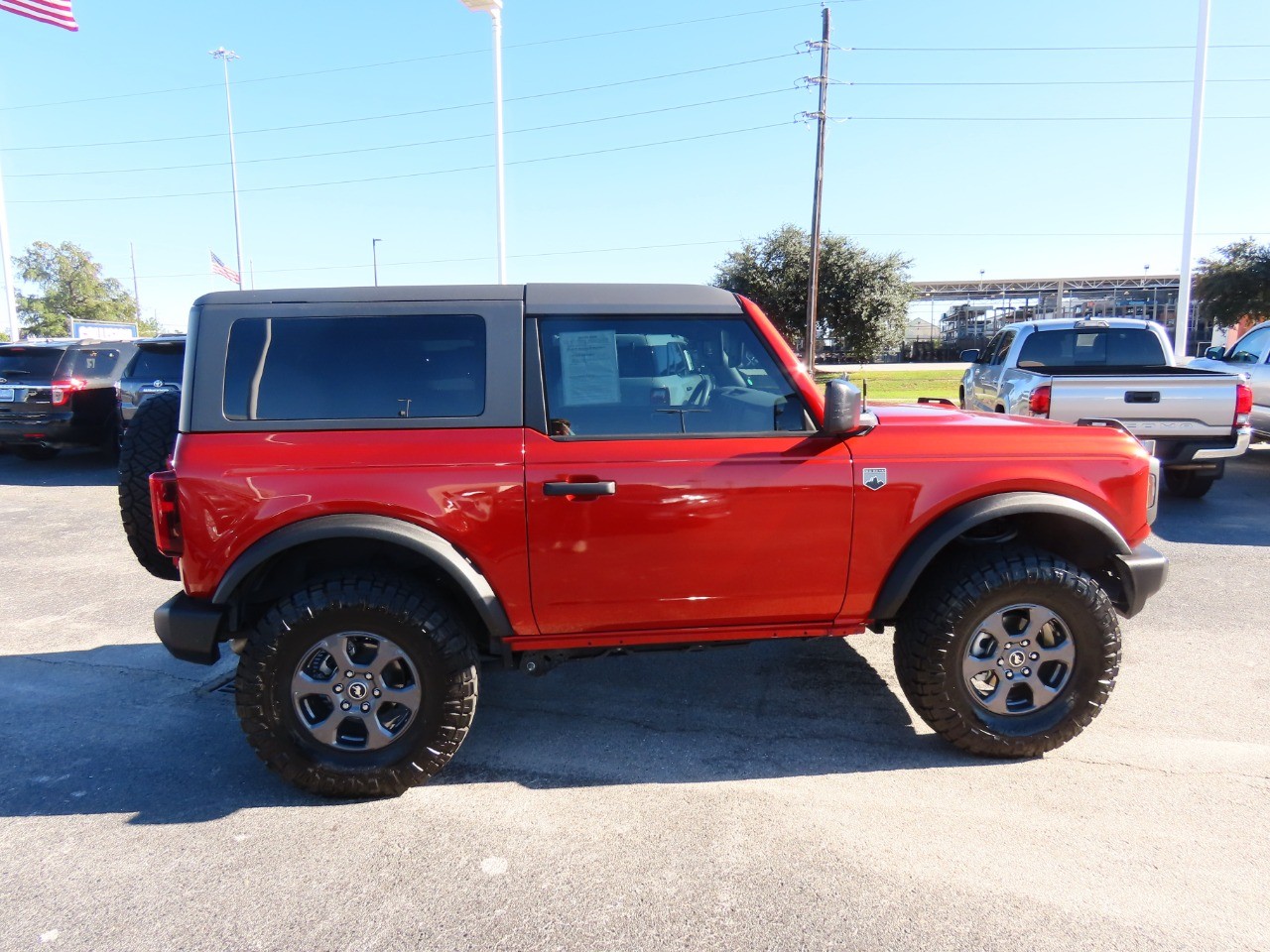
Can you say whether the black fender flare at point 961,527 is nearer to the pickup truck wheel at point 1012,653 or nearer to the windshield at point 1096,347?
the pickup truck wheel at point 1012,653

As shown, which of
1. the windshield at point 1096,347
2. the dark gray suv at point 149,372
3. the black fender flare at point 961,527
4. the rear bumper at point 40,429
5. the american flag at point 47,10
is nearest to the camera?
the black fender flare at point 961,527

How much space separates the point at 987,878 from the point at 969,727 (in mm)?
786

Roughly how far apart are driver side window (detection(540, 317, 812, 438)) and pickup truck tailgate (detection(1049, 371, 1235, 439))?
5.01 m

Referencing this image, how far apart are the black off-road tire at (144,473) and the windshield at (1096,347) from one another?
8.32 m

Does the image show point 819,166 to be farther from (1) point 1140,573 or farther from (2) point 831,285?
(1) point 1140,573

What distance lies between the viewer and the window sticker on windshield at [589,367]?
314 centimetres

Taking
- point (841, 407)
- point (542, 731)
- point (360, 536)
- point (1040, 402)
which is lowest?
point (542, 731)

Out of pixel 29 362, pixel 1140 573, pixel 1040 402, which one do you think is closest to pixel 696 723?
pixel 1140 573

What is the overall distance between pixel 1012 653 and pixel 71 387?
457 inches

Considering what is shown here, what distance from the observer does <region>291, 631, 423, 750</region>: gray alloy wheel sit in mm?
3031

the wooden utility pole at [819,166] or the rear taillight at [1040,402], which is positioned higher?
the wooden utility pole at [819,166]

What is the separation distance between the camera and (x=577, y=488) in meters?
2.98

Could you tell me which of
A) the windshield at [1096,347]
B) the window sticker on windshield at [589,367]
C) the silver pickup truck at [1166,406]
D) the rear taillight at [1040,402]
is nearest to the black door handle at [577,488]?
the window sticker on windshield at [589,367]

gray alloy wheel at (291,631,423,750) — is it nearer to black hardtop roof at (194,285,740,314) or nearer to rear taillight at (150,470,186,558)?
rear taillight at (150,470,186,558)
